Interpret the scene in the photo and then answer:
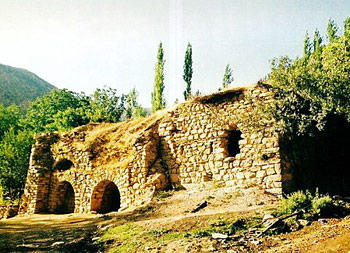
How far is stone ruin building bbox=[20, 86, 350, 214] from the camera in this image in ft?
30.7

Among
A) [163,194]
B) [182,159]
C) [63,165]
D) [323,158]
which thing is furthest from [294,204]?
[63,165]

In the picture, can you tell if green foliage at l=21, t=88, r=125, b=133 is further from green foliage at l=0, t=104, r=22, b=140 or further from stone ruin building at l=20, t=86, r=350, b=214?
stone ruin building at l=20, t=86, r=350, b=214

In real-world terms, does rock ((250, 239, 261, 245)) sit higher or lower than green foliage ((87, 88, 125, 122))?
lower

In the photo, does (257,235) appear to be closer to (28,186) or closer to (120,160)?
(120,160)

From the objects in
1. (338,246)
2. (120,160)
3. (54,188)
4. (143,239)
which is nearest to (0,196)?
(54,188)

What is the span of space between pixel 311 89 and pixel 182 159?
5155 mm

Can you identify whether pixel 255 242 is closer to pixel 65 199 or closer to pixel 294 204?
pixel 294 204

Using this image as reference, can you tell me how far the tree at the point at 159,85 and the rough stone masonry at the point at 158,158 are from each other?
12.3m

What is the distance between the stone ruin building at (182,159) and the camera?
9344 millimetres

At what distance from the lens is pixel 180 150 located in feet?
36.5

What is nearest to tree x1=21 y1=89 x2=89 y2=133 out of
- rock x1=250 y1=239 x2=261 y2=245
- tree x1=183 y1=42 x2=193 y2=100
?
tree x1=183 y1=42 x2=193 y2=100

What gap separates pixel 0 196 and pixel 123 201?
13530mm

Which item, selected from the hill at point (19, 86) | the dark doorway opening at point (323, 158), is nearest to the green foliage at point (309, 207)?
the dark doorway opening at point (323, 158)

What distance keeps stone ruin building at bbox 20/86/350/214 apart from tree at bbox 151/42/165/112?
1261 centimetres
